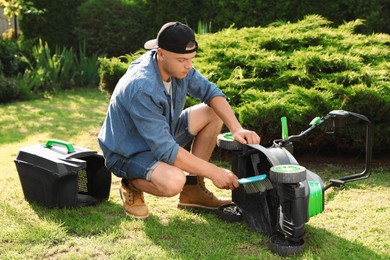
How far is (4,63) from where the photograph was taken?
9.20 m

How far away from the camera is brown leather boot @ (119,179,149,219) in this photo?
3400mm

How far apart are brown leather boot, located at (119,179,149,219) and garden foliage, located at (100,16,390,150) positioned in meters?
1.34

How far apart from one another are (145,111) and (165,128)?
0.14 metres

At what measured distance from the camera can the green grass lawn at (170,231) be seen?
9.58ft

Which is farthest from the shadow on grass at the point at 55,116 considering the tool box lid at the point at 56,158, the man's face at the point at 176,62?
the man's face at the point at 176,62

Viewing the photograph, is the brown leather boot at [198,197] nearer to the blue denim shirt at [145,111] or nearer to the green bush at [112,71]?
the blue denim shirt at [145,111]

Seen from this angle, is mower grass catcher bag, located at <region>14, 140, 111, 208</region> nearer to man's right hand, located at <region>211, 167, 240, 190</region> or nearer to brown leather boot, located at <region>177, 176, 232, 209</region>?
brown leather boot, located at <region>177, 176, 232, 209</region>

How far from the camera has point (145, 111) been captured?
3.01 meters

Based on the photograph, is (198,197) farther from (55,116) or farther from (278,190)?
(55,116)

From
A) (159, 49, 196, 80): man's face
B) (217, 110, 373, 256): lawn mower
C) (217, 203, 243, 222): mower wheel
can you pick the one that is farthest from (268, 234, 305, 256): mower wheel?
(159, 49, 196, 80): man's face

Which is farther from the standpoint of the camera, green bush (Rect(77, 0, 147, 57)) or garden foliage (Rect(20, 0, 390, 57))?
green bush (Rect(77, 0, 147, 57))

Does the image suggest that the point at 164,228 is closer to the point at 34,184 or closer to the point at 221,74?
the point at 34,184

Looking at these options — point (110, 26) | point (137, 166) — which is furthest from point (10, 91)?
point (137, 166)

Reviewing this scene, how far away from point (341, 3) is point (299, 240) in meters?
6.04
